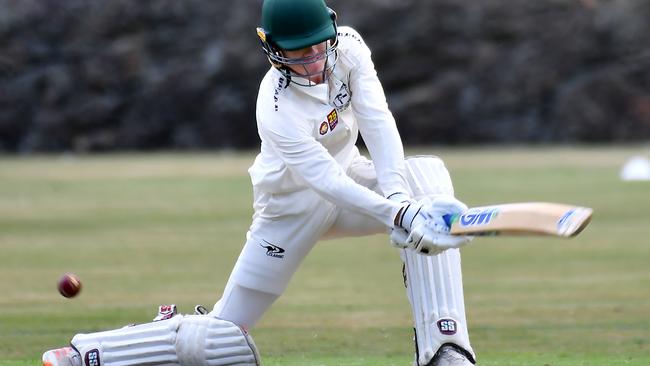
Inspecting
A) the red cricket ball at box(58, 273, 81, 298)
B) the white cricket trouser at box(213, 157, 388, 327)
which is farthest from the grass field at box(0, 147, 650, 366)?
the white cricket trouser at box(213, 157, 388, 327)

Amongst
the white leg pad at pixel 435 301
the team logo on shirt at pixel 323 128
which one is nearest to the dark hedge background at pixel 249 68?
the team logo on shirt at pixel 323 128

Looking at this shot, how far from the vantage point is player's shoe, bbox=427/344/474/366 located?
15.8 feet

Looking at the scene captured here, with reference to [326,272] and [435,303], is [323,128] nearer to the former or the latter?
[435,303]

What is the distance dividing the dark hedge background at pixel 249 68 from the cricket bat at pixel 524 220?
24.3m

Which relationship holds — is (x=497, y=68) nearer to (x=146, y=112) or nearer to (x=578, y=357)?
(x=146, y=112)

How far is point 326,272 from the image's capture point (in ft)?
38.1

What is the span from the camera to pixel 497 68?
29203mm

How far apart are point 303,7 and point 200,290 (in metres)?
5.47

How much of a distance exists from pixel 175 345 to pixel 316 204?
2.57 ft

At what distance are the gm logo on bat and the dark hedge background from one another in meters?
24.3

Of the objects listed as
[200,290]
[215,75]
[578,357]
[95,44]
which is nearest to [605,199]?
[200,290]

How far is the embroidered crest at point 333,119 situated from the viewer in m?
5.09

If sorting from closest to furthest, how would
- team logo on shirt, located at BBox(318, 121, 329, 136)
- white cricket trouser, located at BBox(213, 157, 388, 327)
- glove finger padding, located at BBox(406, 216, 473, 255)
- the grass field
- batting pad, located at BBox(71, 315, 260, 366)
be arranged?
1. glove finger padding, located at BBox(406, 216, 473, 255)
2. batting pad, located at BBox(71, 315, 260, 366)
3. team logo on shirt, located at BBox(318, 121, 329, 136)
4. white cricket trouser, located at BBox(213, 157, 388, 327)
5. the grass field

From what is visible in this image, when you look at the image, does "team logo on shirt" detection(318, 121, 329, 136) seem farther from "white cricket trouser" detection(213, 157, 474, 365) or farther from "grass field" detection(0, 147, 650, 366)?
"grass field" detection(0, 147, 650, 366)
